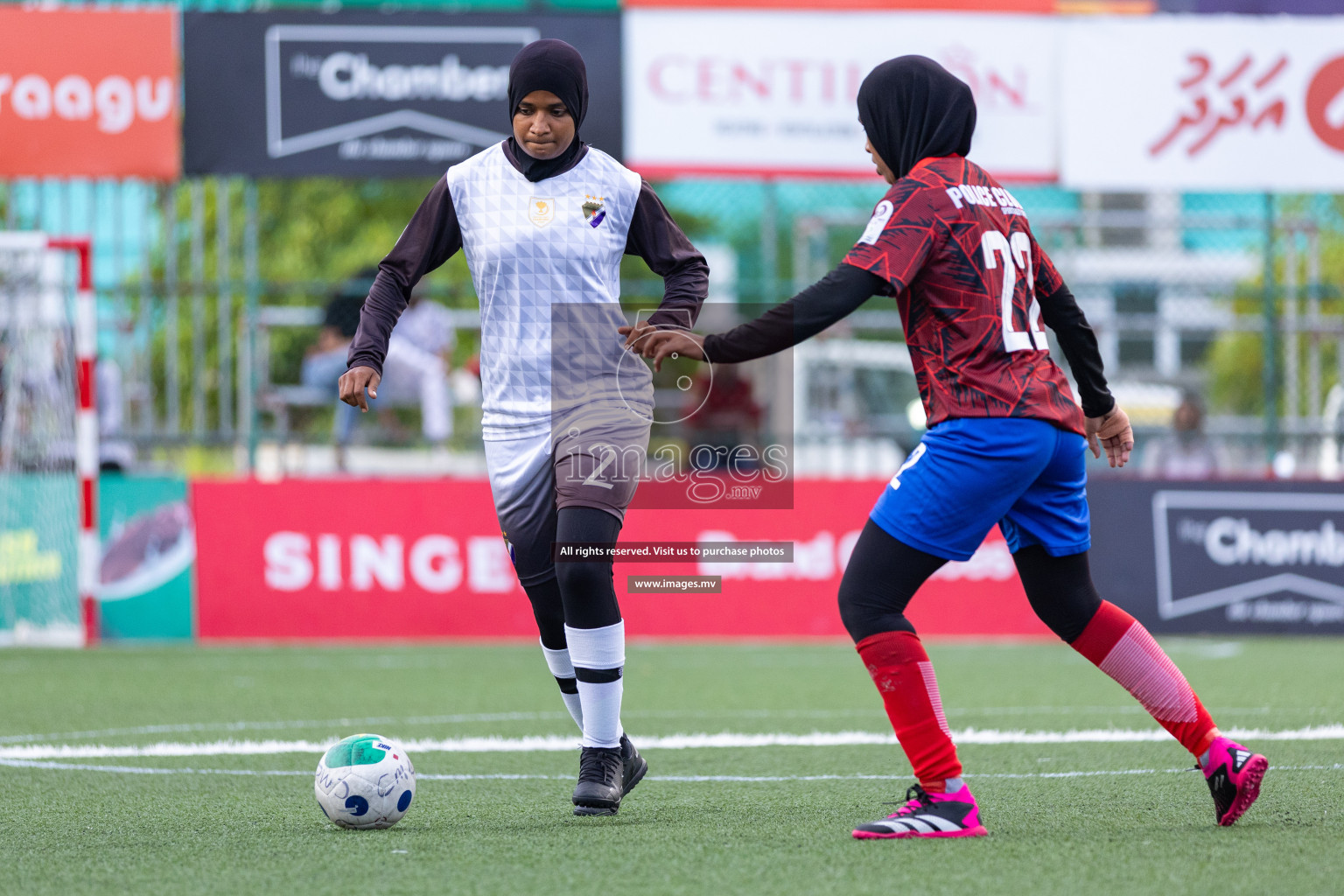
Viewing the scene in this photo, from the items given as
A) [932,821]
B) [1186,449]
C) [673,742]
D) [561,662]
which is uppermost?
[1186,449]

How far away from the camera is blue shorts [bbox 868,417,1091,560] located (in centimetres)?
410

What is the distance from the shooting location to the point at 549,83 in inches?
187

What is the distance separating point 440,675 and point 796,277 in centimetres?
587

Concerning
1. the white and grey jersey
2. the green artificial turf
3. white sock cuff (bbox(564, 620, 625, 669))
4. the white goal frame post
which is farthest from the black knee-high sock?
the white goal frame post

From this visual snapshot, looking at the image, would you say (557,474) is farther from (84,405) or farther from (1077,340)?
(84,405)

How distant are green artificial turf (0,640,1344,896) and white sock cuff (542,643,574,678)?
39cm

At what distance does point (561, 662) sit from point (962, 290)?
1.81m

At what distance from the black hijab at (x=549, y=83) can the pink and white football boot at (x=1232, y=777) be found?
8.30 ft

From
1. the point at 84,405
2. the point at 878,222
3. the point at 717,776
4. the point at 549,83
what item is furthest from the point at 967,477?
the point at 84,405

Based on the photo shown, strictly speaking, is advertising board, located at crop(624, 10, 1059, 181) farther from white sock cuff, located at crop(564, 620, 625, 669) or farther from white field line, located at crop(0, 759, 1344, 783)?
white sock cuff, located at crop(564, 620, 625, 669)

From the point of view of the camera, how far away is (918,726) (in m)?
4.16

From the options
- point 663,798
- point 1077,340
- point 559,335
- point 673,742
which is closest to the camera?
point 1077,340

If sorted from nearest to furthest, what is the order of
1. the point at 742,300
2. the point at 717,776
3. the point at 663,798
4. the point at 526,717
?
1. the point at 663,798
2. the point at 717,776
3. the point at 526,717
4. the point at 742,300

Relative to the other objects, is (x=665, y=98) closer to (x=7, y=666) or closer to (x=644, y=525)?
(x=644, y=525)
